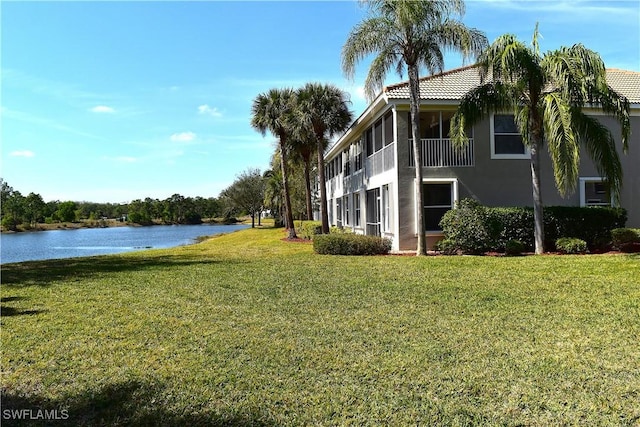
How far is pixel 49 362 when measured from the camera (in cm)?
520

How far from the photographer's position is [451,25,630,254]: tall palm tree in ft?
40.2

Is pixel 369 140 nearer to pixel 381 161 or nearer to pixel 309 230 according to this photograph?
pixel 381 161

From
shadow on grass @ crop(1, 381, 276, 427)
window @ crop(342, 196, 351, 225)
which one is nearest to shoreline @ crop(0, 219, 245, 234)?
window @ crop(342, 196, 351, 225)

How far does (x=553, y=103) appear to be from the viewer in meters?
12.5

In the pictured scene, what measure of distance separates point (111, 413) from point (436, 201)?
14.6 m

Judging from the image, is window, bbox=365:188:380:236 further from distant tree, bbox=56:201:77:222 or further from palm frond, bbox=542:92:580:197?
distant tree, bbox=56:201:77:222

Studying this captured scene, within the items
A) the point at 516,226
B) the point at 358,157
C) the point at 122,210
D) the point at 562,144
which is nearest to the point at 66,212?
the point at 122,210

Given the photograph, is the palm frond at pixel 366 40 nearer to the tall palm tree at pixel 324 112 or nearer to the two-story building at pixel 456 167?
the two-story building at pixel 456 167

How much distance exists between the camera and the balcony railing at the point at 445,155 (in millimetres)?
16578

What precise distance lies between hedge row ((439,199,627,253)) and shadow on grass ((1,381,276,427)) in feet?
40.0

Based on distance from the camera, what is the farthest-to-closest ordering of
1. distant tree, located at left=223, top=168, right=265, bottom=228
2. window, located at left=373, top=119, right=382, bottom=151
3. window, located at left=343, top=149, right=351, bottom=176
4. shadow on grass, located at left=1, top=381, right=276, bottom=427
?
distant tree, located at left=223, top=168, right=265, bottom=228 → window, located at left=343, top=149, right=351, bottom=176 → window, located at left=373, top=119, right=382, bottom=151 → shadow on grass, located at left=1, top=381, right=276, bottom=427

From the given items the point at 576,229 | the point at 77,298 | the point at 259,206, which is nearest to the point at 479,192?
the point at 576,229

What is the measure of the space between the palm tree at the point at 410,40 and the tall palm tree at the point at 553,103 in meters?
1.12

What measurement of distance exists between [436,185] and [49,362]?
14.1 metres
